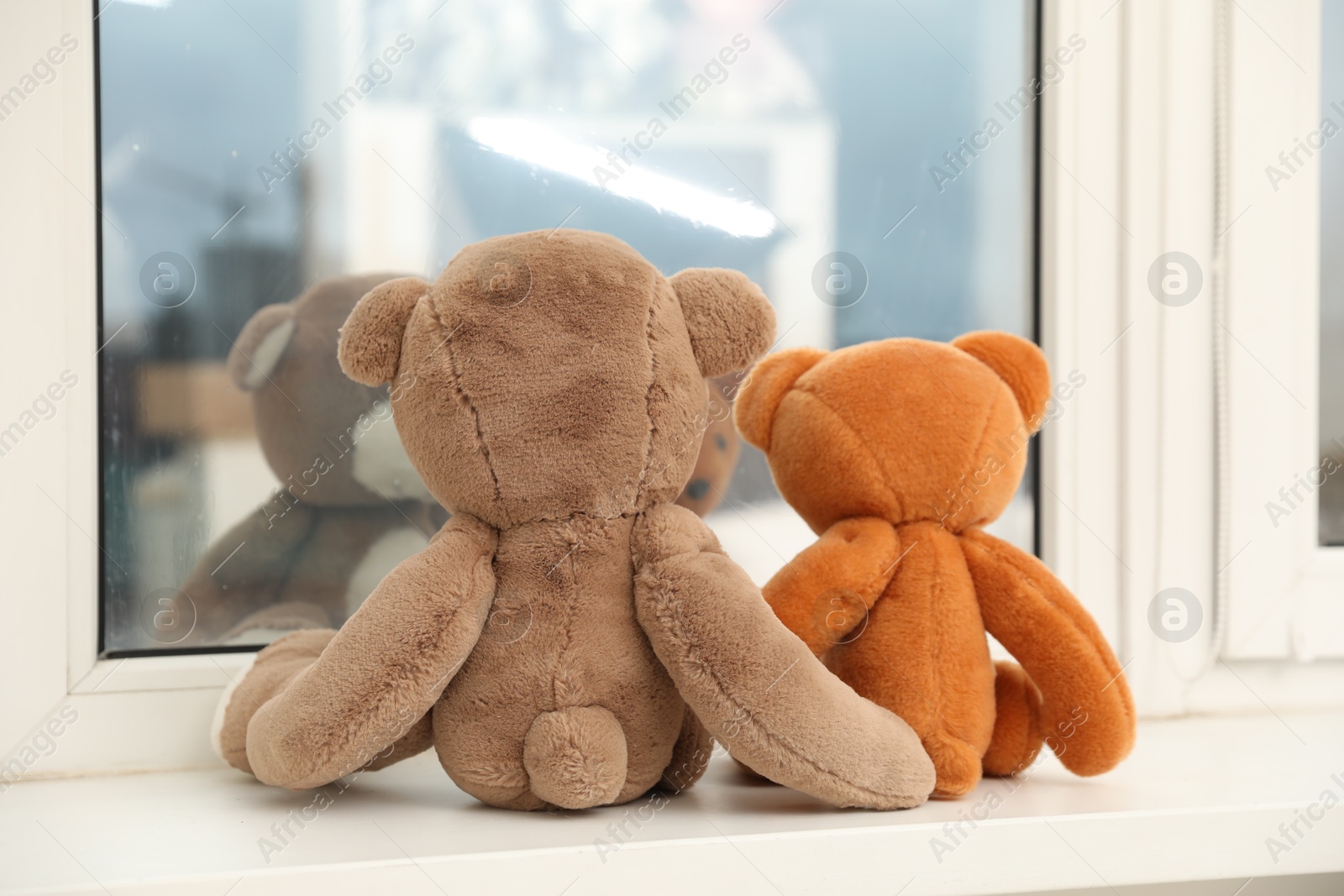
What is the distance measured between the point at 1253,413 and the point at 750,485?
54cm

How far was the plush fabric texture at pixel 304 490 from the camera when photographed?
0.92 metres

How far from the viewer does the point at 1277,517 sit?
1042mm

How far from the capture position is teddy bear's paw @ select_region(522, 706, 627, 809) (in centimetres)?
65

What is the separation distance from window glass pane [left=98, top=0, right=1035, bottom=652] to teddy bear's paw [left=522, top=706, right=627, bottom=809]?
35 centimetres

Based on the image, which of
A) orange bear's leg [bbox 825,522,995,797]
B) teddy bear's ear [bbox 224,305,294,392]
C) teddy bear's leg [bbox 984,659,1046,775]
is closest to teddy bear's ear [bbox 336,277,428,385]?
teddy bear's ear [bbox 224,305,294,392]

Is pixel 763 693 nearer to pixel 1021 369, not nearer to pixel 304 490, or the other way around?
pixel 1021 369

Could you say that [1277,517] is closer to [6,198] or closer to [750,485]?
[750,485]

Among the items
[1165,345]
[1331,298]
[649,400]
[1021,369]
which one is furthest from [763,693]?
[1331,298]

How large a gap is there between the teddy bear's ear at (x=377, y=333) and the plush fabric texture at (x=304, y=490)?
0.22 meters

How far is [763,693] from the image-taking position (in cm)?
65

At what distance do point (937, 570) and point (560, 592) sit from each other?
291mm

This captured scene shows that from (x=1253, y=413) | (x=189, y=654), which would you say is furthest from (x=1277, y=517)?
(x=189, y=654)

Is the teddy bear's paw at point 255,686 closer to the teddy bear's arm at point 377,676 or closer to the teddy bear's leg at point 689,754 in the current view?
the teddy bear's arm at point 377,676

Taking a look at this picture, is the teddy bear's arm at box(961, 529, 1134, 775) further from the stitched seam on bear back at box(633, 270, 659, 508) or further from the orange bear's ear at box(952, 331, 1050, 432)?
the stitched seam on bear back at box(633, 270, 659, 508)
